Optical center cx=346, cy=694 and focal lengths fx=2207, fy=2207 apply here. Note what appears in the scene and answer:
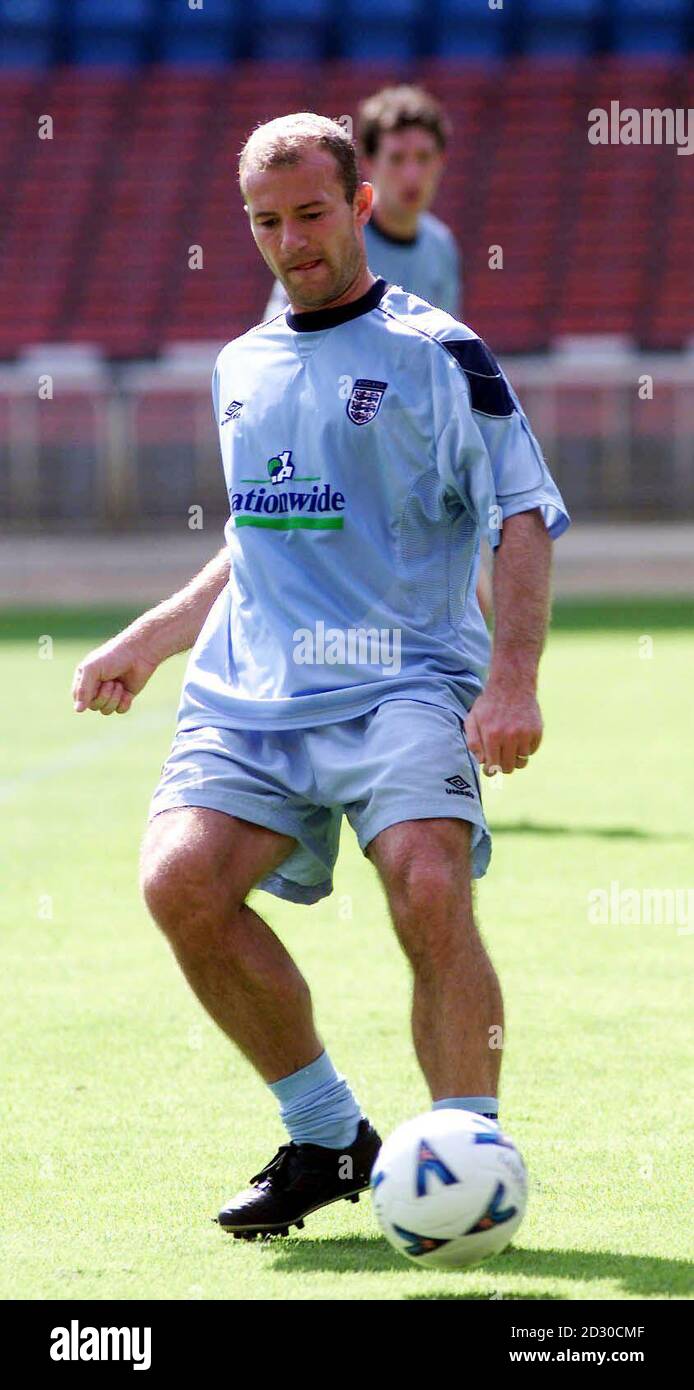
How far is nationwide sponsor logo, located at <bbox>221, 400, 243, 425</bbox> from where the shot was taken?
4.14 metres

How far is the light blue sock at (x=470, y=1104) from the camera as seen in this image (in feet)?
12.1

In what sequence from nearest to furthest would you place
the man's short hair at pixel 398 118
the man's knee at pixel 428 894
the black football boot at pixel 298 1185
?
the man's knee at pixel 428 894 → the black football boot at pixel 298 1185 → the man's short hair at pixel 398 118

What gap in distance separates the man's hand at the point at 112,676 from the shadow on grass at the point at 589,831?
4.34 metres

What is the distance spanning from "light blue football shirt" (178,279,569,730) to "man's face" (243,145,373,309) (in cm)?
9

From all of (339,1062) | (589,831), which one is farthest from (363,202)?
(589,831)

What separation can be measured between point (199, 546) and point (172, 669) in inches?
353

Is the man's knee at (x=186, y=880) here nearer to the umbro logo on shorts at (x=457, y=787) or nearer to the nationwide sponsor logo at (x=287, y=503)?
the umbro logo on shorts at (x=457, y=787)

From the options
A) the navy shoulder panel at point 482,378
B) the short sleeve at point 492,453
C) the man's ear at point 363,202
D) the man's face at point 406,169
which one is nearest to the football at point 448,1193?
the short sleeve at point 492,453

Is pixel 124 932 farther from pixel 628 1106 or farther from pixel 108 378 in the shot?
pixel 108 378

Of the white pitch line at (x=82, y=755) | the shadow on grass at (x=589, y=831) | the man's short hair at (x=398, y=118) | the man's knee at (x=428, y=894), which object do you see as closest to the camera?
the man's knee at (x=428, y=894)

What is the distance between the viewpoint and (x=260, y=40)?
3256 centimetres

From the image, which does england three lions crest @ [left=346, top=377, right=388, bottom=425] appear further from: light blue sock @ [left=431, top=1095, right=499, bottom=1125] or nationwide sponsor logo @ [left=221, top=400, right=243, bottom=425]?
light blue sock @ [left=431, top=1095, right=499, bottom=1125]

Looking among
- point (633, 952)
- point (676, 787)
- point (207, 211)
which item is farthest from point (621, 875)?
point (207, 211)

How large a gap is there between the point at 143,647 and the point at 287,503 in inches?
18.4
